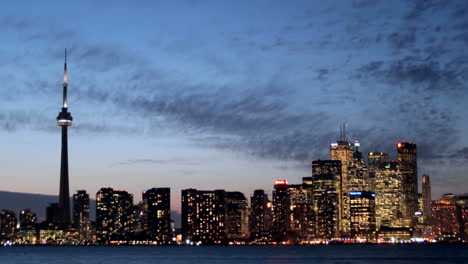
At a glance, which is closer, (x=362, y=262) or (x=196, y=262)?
(x=362, y=262)

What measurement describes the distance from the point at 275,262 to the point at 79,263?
2078 inches

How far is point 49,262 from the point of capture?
196 metres

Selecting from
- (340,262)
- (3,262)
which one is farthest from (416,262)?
(3,262)

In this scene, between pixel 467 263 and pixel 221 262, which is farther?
pixel 221 262

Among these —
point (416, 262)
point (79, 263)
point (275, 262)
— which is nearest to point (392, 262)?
point (416, 262)

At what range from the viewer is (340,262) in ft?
629

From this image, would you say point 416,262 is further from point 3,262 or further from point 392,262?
point 3,262

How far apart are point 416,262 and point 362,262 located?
55.9 ft

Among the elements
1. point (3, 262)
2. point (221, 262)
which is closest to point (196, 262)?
point (221, 262)

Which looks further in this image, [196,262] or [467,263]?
[196,262]

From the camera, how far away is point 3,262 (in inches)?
7648

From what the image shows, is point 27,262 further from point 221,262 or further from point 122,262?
point 221,262

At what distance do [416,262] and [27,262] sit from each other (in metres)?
107

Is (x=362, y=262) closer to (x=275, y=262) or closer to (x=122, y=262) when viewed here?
(x=275, y=262)
